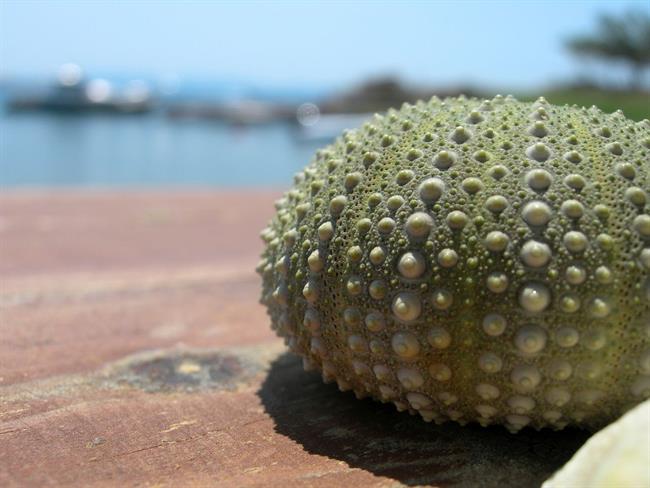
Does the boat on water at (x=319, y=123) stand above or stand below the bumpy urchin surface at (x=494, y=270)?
above

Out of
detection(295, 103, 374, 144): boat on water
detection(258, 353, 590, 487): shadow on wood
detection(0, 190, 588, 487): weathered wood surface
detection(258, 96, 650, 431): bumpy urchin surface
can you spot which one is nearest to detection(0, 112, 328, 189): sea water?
detection(295, 103, 374, 144): boat on water

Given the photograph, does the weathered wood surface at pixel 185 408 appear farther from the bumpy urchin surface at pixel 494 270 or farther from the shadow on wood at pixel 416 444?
the bumpy urchin surface at pixel 494 270

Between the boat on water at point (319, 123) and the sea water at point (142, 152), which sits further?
the boat on water at point (319, 123)

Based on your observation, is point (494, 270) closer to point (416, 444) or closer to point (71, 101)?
point (416, 444)

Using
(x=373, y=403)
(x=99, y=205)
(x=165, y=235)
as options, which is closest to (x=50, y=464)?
(x=373, y=403)

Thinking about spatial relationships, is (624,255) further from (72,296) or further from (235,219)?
(235,219)

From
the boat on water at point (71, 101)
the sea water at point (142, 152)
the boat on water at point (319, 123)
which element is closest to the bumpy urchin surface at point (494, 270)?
the sea water at point (142, 152)

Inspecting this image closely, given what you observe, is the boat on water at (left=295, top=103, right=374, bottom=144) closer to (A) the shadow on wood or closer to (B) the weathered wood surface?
(B) the weathered wood surface
